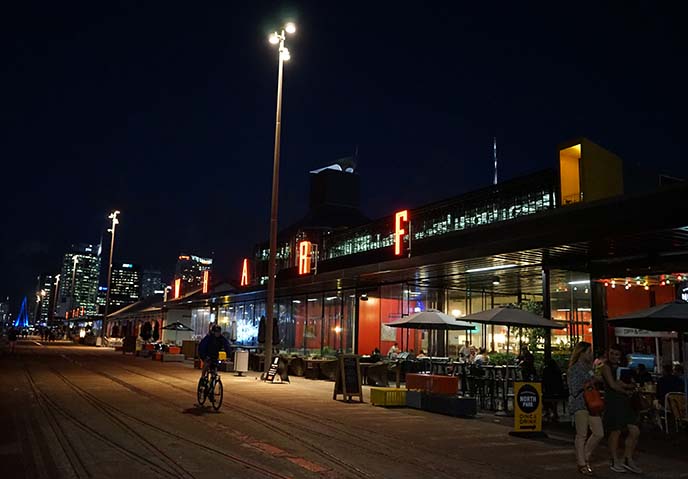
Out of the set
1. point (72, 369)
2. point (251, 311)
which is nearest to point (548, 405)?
point (72, 369)

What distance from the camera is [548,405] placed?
43.0ft

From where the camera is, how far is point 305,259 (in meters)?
28.7

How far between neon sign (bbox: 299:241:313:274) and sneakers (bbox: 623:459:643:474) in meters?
21.1

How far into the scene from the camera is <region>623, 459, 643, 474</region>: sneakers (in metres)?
7.90

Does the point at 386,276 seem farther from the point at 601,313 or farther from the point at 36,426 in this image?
the point at 36,426

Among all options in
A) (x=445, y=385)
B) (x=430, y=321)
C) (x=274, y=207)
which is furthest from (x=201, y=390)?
(x=274, y=207)

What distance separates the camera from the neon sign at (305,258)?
28.6m

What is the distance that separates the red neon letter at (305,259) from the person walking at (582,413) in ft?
67.8

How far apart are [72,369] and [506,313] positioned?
1751 cm

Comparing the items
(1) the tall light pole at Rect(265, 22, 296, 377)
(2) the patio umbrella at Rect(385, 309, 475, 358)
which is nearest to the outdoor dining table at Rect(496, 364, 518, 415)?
(2) the patio umbrella at Rect(385, 309, 475, 358)

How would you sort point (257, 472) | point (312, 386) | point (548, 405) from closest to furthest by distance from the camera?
point (257, 472) < point (548, 405) < point (312, 386)

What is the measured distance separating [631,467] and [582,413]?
89 cm

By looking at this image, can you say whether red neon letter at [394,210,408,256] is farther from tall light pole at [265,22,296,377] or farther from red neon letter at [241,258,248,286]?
red neon letter at [241,258,248,286]

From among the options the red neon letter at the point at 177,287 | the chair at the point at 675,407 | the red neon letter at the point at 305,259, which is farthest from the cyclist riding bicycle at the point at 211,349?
the red neon letter at the point at 177,287
